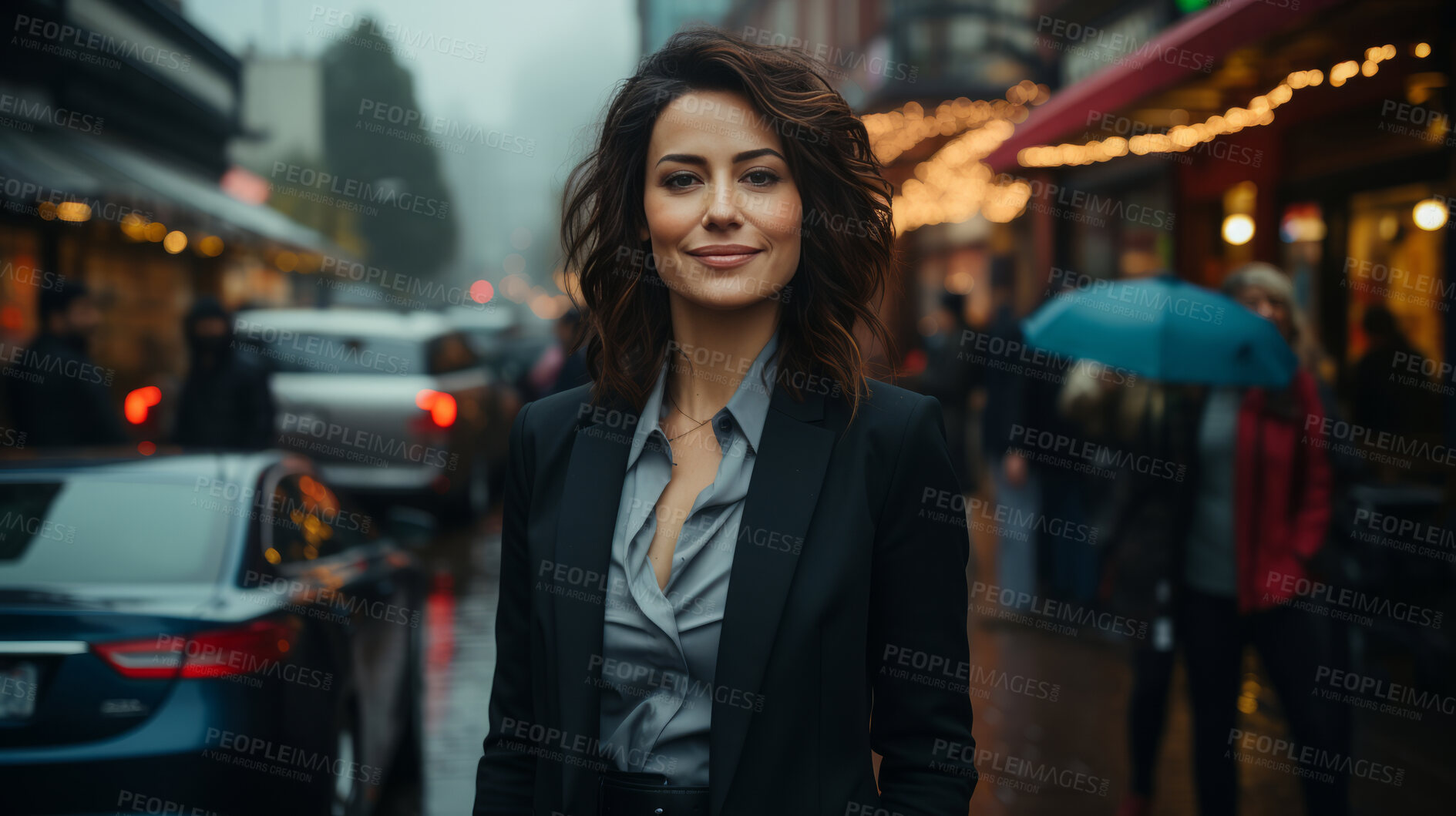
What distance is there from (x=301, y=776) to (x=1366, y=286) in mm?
6860

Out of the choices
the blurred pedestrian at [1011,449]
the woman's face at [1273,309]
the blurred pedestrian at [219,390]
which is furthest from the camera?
the blurred pedestrian at [1011,449]

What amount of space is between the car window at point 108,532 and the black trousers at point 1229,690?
10.9ft

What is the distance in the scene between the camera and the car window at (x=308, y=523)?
3996mm

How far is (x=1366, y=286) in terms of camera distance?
7285 millimetres

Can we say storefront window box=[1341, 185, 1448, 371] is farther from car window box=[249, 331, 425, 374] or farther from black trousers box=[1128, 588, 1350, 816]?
car window box=[249, 331, 425, 374]

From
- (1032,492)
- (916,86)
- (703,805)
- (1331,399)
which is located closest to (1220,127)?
(1032,492)

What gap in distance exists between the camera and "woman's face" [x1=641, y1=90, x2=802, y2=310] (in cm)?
182

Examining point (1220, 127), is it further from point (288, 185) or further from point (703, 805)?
point (288, 185)
